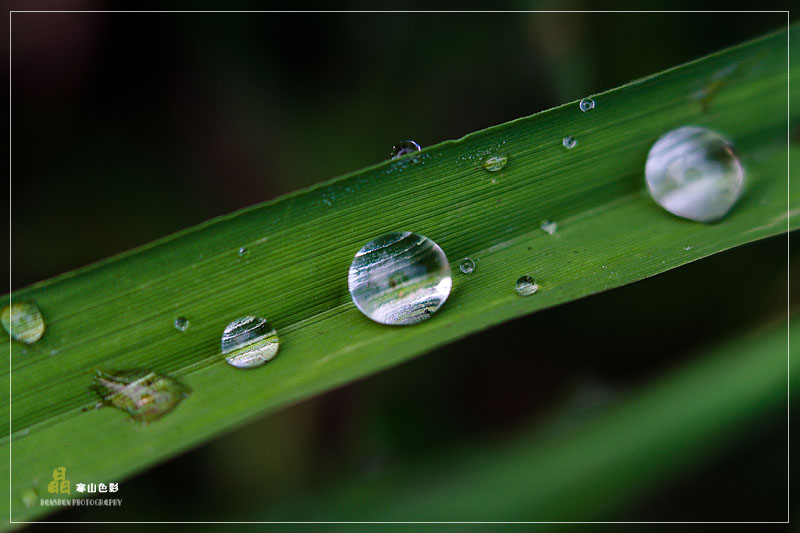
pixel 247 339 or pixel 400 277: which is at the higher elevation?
pixel 400 277

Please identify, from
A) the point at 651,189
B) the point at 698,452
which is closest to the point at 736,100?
the point at 651,189

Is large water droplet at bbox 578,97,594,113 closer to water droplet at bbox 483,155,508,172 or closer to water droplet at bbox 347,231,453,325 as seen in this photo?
water droplet at bbox 483,155,508,172

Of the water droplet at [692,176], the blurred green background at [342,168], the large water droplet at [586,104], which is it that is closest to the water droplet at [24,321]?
the blurred green background at [342,168]

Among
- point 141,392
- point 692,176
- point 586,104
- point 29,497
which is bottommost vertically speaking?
point 29,497

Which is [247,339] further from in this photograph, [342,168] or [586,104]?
[342,168]

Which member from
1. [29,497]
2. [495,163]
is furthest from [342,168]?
[29,497]

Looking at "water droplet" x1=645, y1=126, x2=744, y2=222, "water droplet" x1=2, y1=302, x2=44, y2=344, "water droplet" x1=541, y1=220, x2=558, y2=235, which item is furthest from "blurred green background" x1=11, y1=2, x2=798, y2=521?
"water droplet" x1=2, y1=302, x2=44, y2=344
